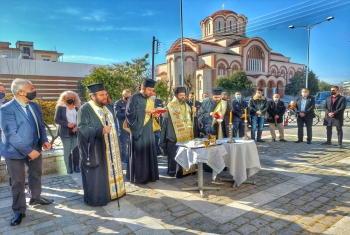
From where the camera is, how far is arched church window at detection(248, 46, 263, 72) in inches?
1854

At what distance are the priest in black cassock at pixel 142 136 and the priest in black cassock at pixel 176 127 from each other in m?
0.33

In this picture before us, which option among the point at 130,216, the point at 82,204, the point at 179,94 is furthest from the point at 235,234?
the point at 179,94

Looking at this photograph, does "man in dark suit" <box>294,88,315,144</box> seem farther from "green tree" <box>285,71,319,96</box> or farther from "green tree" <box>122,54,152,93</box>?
"green tree" <box>285,71,319,96</box>

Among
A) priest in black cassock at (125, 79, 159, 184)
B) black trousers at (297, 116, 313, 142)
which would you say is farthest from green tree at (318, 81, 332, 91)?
priest in black cassock at (125, 79, 159, 184)

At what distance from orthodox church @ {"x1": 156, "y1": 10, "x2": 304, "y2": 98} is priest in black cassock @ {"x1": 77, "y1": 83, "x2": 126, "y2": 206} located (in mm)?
36621

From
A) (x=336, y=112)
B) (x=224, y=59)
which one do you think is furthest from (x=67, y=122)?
(x=224, y=59)

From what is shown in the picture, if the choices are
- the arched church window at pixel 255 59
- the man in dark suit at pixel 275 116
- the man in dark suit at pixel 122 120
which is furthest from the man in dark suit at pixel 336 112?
the arched church window at pixel 255 59

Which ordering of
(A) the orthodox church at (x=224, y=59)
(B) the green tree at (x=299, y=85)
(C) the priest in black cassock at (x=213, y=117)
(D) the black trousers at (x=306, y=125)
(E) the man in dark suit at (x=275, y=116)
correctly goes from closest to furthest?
1. (C) the priest in black cassock at (x=213, y=117)
2. (D) the black trousers at (x=306, y=125)
3. (E) the man in dark suit at (x=275, y=116)
4. (A) the orthodox church at (x=224, y=59)
5. (B) the green tree at (x=299, y=85)

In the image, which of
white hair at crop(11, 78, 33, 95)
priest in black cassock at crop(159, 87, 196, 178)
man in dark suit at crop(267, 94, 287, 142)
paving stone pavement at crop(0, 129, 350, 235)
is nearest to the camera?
paving stone pavement at crop(0, 129, 350, 235)

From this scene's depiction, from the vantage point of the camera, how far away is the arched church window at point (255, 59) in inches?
1854

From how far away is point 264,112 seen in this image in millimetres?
9352

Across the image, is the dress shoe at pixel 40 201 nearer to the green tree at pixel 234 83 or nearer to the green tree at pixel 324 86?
the green tree at pixel 234 83

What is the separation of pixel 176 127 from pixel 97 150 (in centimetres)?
186

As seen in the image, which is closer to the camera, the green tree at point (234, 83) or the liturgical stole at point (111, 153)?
the liturgical stole at point (111, 153)
